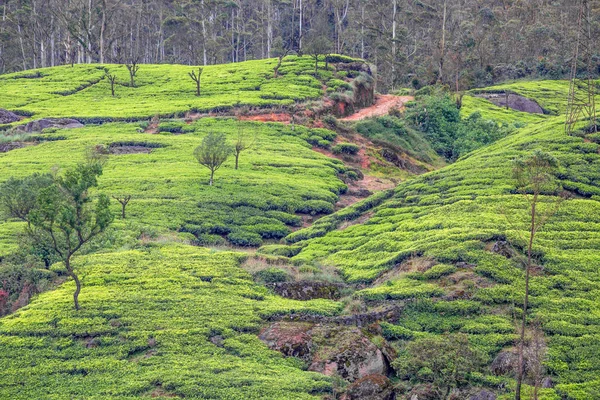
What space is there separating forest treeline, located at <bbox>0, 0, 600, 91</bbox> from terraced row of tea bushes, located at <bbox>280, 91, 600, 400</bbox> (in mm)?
40748

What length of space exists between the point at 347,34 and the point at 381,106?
36.7 m

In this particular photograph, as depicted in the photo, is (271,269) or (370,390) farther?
(271,269)

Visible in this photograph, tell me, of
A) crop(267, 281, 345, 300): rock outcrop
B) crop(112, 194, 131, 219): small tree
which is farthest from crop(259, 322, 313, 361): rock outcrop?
crop(112, 194, 131, 219): small tree

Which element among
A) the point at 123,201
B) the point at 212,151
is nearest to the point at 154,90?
the point at 212,151

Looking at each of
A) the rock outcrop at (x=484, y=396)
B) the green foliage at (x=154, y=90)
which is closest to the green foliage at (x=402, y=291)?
the rock outcrop at (x=484, y=396)

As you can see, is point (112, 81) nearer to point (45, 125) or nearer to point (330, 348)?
point (45, 125)

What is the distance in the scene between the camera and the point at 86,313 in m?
26.4

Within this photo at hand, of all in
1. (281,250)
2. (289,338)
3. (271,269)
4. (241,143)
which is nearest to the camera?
(289,338)

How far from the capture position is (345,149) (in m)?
56.9

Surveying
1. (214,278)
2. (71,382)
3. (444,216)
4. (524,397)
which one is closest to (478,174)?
(444,216)

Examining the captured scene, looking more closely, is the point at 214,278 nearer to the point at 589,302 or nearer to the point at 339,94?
the point at 589,302

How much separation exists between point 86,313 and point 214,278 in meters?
5.81

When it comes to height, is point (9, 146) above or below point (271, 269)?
above

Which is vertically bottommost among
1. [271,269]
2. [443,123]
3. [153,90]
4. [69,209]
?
[271,269]
